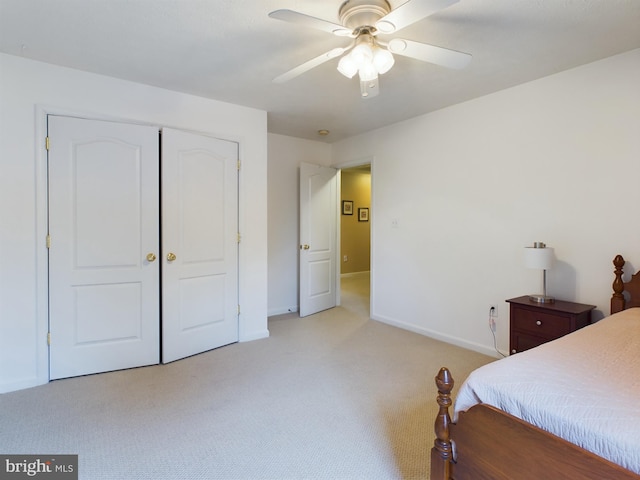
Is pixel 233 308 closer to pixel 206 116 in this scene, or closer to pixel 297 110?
pixel 206 116

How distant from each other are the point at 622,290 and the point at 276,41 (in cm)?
286

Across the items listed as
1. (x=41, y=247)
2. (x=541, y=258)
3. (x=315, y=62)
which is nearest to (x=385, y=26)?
(x=315, y=62)

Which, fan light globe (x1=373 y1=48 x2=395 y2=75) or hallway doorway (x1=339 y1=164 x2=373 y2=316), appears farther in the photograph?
hallway doorway (x1=339 y1=164 x2=373 y2=316)

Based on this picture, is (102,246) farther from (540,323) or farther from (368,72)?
(540,323)

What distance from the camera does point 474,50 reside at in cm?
232

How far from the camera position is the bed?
0.96 m

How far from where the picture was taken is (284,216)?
4656 mm

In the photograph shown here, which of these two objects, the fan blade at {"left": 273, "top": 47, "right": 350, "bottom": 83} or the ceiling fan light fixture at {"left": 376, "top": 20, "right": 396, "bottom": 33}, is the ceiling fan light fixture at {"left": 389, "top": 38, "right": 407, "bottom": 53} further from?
the fan blade at {"left": 273, "top": 47, "right": 350, "bottom": 83}

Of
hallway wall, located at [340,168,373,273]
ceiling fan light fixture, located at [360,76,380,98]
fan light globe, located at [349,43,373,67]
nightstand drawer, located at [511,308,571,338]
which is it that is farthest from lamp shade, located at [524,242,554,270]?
hallway wall, located at [340,168,373,273]

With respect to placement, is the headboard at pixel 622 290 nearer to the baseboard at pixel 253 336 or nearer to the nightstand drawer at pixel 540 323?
the nightstand drawer at pixel 540 323

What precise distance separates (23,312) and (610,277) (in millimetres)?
4300

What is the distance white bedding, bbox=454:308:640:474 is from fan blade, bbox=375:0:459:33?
4.74ft

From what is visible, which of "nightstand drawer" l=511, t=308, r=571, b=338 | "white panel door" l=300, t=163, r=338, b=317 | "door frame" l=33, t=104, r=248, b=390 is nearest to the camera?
"nightstand drawer" l=511, t=308, r=571, b=338

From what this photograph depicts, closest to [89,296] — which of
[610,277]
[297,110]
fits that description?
[297,110]
